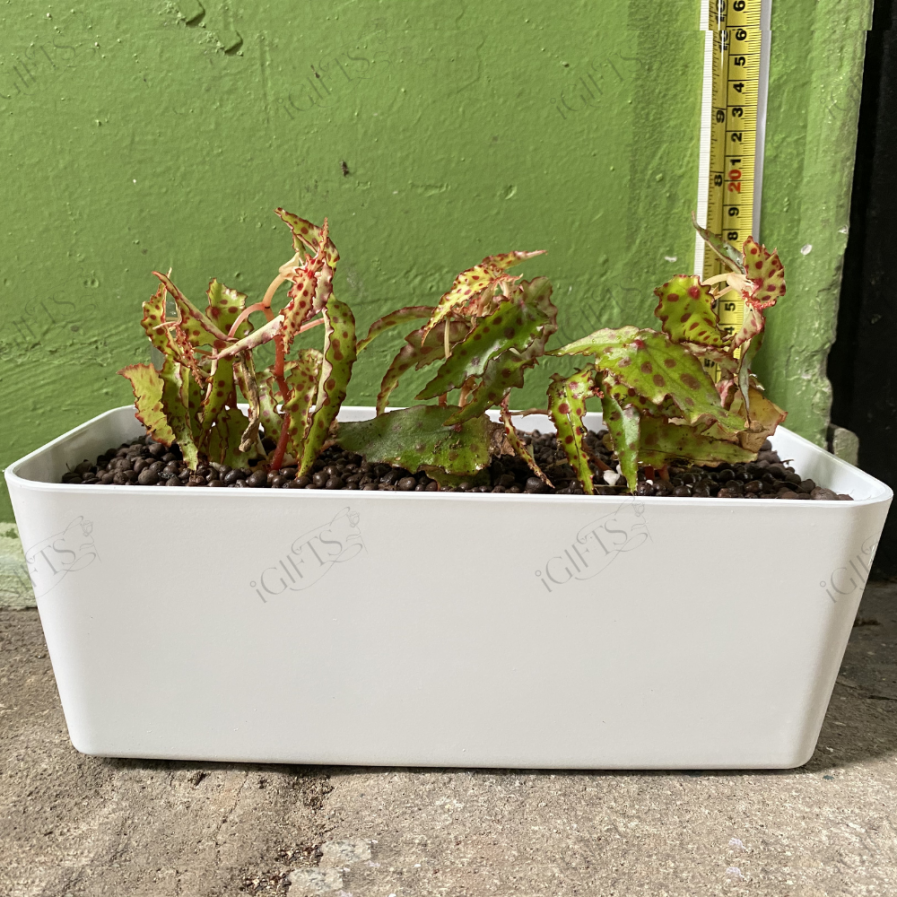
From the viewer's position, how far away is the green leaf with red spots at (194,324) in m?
0.76

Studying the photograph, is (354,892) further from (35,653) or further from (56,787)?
(35,653)

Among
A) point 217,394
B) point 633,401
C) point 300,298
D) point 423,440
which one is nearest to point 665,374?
point 633,401

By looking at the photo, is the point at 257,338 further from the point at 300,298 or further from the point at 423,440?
the point at 423,440

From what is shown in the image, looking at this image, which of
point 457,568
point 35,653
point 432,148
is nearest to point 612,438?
point 457,568

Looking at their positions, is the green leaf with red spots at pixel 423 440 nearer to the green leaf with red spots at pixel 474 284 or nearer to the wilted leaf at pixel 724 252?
the green leaf with red spots at pixel 474 284

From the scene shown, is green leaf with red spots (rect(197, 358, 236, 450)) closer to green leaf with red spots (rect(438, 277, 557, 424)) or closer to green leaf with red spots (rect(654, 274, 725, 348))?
green leaf with red spots (rect(438, 277, 557, 424))

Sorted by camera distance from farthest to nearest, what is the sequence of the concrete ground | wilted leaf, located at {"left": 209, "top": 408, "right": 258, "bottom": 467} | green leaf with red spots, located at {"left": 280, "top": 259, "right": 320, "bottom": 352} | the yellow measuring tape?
1. the yellow measuring tape
2. wilted leaf, located at {"left": 209, "top": 408, "right": 258, "bottom": 467}
3. green leaf with red spots, located at {"left": 280, "top": 259, "right": 320, "bottom": 352}
4. the concrete ground

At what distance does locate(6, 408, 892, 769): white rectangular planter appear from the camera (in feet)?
2.22

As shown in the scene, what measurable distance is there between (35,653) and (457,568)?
2.22 feet

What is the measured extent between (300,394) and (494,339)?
0.69 feet

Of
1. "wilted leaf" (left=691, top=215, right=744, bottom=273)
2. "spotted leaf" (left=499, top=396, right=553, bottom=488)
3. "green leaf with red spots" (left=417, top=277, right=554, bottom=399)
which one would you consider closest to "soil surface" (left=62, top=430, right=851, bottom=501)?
"spotted leaf" (left=499, top=396, right=553, bottom=488)

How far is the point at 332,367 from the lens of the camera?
727 mm

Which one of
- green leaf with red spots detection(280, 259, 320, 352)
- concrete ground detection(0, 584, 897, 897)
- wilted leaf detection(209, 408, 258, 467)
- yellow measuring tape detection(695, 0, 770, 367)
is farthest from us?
yellow measuring tape detection(695, 0, 770, 367)

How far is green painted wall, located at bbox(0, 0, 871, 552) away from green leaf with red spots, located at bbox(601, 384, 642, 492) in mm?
391
